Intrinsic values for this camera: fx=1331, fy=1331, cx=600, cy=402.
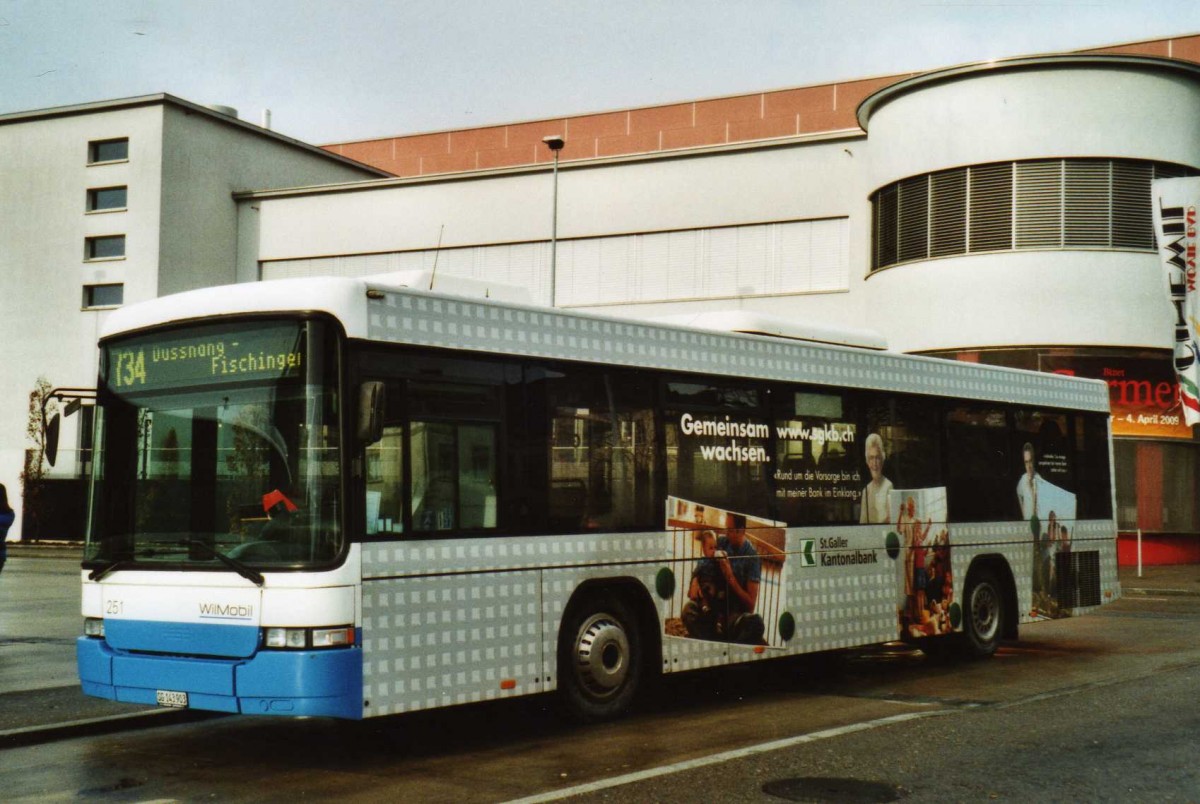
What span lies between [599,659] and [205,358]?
3.38 metres

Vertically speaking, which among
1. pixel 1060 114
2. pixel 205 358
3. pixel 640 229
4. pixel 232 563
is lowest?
pixel 232 563

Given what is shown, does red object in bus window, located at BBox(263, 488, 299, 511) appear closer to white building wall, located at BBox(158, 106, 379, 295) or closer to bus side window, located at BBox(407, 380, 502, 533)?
bus side window, located at BBox(407, 380, 502, 533)

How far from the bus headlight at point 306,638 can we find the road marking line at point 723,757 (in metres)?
1.39

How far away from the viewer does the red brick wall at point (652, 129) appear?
4700cm

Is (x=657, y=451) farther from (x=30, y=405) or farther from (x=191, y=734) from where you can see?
(x=30, y=405)

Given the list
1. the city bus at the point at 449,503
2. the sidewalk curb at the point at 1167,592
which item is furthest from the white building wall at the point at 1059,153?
the city bus at the point at 449,503

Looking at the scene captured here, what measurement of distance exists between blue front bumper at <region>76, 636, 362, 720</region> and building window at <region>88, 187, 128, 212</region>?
37551 mm

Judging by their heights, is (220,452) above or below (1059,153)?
below

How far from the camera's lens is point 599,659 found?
9.30 metres

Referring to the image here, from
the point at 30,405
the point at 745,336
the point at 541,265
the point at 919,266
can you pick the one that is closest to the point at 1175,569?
the point at 919,266

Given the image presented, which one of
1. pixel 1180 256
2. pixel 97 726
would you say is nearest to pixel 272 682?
pixel 97 726

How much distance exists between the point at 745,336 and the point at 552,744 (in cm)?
374

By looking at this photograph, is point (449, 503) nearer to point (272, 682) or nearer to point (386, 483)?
point (386, 483)

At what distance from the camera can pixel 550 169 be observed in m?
37.4
